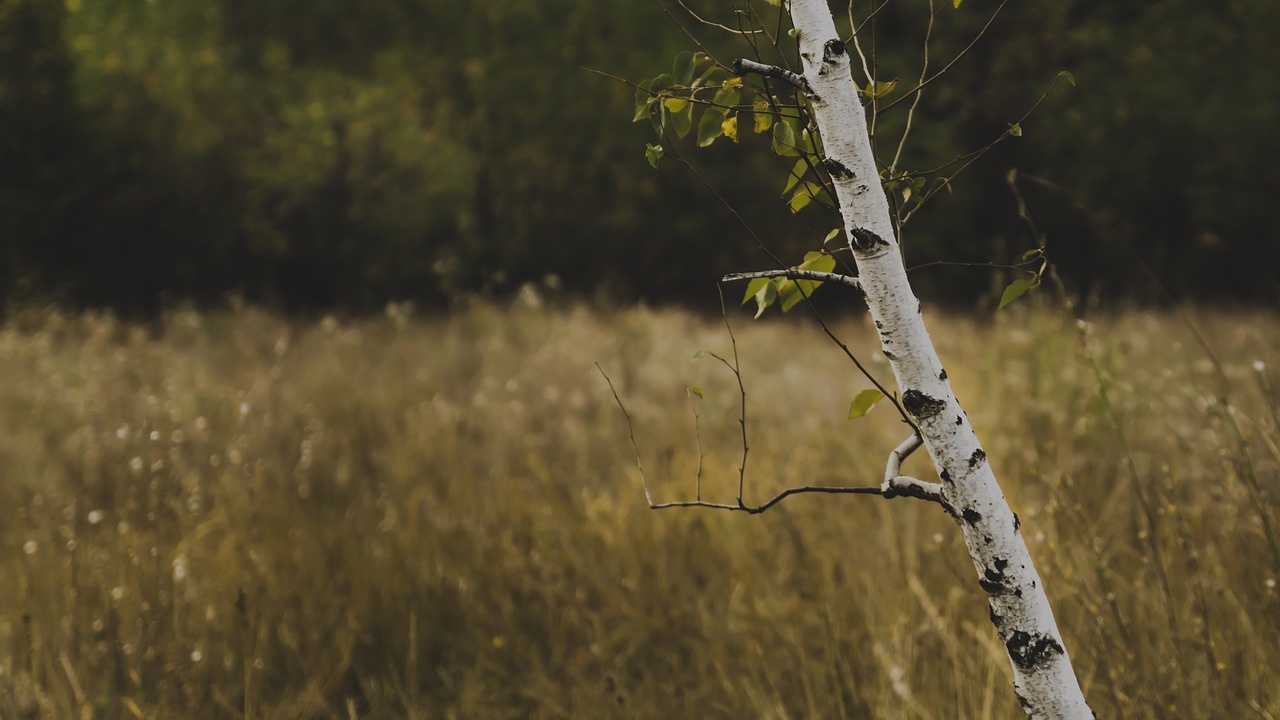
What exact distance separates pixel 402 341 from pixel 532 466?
359 cm

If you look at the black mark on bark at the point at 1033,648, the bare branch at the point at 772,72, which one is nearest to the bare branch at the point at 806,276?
the bare branch at the point at 772,72

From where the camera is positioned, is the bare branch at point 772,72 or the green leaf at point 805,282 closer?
the bare branch at point 772,72

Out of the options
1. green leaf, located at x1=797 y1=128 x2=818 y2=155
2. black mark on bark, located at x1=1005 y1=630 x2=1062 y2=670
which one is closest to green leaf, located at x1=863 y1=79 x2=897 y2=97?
green leaf, located at x1=797 y1=128 x2=818 y2=155

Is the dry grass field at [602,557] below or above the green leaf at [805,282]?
below

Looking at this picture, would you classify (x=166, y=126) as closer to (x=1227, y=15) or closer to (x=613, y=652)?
(x=613, y=652)

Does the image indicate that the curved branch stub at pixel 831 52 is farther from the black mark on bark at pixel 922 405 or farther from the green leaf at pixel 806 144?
the black mark on bark at pixel 922 405

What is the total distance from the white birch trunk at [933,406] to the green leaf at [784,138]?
3.2 inches

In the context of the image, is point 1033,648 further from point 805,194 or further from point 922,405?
point 805,194

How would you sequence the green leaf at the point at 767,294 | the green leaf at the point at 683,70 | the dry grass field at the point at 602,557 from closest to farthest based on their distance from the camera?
the green leaf at the point at 683,70 < the green leaf at the point at 767,294 < the dry grass field at the point at 602,557

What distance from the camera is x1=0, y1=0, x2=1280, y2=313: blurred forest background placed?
27.7ft

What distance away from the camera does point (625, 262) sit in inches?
370

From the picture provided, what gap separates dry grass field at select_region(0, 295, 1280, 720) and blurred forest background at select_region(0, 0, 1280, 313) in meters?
4.24

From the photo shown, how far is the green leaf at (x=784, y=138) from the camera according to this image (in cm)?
114

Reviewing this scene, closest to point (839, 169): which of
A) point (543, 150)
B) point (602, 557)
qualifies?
point (602, 557)
